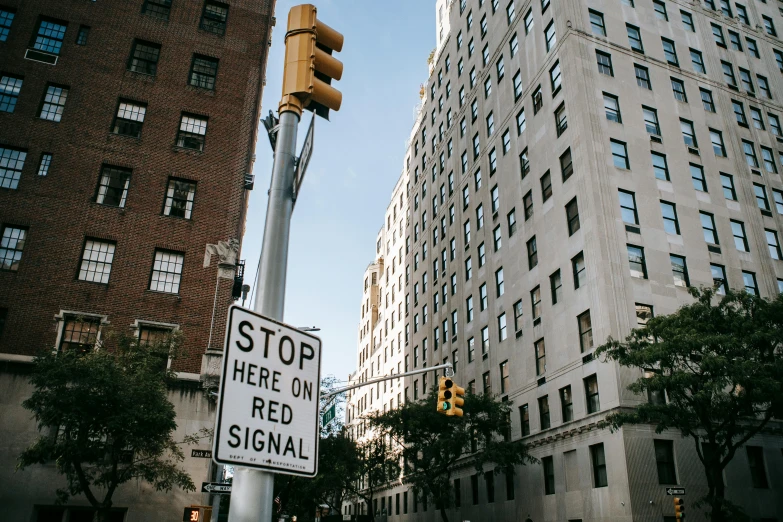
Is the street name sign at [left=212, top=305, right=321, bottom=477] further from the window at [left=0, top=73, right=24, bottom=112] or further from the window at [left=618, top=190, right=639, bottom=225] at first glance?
the window at [left=618, top=190, right=639, bottom=225]

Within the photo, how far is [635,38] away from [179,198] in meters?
33.1

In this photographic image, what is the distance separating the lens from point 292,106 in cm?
559

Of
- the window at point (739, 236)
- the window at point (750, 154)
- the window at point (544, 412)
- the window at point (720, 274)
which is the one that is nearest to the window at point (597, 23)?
the window at point (750, 154)

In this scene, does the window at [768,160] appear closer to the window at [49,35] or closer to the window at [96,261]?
the window at [96,261]

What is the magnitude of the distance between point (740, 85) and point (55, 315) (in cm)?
4824

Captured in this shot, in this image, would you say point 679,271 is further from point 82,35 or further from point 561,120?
point 82,35

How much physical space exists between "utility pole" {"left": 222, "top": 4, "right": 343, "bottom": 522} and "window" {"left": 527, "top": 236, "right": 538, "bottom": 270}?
34451 mm

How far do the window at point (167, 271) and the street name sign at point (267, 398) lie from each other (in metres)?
24.2

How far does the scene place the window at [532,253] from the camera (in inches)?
1523

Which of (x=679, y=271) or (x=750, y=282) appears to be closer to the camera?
(x=679, y=271)

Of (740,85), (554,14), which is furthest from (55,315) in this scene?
(740,85)

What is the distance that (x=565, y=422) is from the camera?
108ft

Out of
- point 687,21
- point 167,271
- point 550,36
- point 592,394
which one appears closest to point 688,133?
point 687,21

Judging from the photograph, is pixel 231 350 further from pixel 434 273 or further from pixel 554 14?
pixel 434 273
